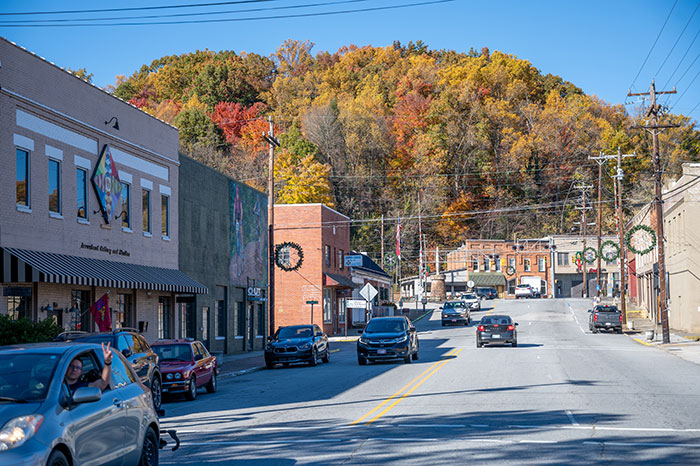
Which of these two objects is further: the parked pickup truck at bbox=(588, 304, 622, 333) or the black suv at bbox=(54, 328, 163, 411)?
the parked pickup truck at bbox=(588, 304, 622, 333)

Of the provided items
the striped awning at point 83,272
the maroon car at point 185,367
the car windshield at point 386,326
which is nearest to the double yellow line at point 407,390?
the car windshield at point 386,326

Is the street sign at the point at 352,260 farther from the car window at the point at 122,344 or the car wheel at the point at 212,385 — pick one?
the car window at the point at 122,344

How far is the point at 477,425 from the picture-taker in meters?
13.9

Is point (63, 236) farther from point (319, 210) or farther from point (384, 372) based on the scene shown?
point (319, 210)

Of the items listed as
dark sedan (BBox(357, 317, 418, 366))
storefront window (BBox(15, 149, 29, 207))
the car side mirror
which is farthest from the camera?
dark sedan (BBox(357, 317, 418, 366))

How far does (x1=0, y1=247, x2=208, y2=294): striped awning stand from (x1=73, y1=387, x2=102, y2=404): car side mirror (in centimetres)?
1492

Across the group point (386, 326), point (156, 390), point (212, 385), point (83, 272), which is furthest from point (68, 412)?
point (386, 326)

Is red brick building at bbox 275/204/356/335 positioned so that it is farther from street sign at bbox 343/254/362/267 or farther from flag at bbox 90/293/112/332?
flag at bbox 90/293/112/332

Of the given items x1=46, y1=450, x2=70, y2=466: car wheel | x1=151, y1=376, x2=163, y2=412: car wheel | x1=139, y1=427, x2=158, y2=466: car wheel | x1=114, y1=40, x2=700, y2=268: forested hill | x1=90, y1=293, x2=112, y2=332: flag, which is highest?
x1=114, y1=40, x2=700, y2=268: forested hill

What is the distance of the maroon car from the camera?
19.7m

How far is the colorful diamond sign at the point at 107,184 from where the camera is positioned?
89.1 feet

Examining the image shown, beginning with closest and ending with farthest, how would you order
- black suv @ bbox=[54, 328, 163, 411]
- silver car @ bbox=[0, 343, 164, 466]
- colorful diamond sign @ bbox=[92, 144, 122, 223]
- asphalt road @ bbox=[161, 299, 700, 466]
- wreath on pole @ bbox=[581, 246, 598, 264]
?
silver car @ bbox=[0, 343, 164, 466], asphalt road @ bbox=[161, 299, 700, 466], black suv @ bbox=[54, 328, 163, 411], colorful diamond sign @ bbox=[92, 144, 122, 223], wreath on pole @ bbox=[581, 246, 598, 264]

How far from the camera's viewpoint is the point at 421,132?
3570 inches

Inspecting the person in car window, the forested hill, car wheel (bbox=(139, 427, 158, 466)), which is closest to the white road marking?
car wheel (bbox=(139, 427, 158, 466))
